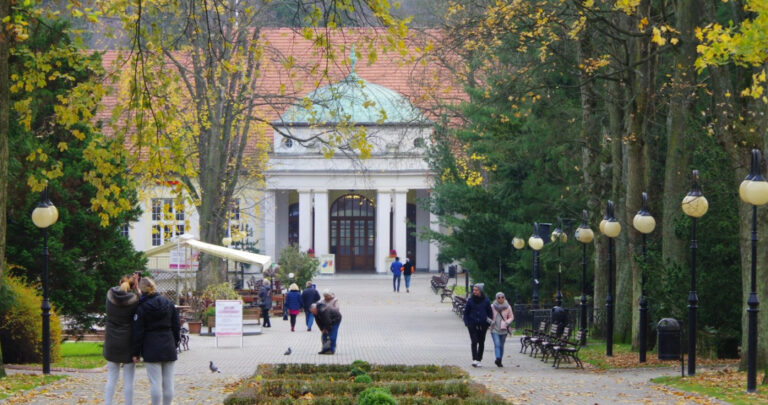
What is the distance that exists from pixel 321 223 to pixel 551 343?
4129 centimetres

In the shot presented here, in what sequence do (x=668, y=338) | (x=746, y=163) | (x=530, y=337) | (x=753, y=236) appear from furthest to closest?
1. (x=530, y=337)
2. (x=668, y=338)
3. (x=746, y=163)
4. (x=753, y=236)

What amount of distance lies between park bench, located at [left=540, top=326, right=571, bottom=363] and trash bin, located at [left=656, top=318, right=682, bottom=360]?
2076mm

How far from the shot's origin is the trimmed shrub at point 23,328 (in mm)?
19594

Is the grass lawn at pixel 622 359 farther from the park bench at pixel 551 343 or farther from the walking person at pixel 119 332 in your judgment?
the walking person at pixel 119 332

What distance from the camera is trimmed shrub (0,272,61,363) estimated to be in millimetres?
19594

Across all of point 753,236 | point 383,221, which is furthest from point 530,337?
point 383,221

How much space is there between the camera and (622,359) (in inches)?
837


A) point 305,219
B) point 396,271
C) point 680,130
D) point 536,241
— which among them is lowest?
point 396,271

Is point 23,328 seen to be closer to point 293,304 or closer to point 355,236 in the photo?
point 293,304

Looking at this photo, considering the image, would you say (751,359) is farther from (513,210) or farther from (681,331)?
(513,210)

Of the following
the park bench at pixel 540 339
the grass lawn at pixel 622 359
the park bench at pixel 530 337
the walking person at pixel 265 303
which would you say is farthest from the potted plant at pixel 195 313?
the grass lawn at pixel 622 359

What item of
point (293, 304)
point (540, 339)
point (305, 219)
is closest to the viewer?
point (540, 339)

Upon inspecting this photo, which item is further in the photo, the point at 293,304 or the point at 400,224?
the point at 400,224

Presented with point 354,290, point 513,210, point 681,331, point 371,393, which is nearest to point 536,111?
point 513,210
